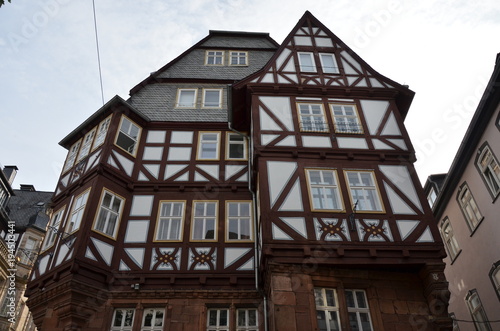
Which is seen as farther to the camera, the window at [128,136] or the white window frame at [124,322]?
the window at [128,136]

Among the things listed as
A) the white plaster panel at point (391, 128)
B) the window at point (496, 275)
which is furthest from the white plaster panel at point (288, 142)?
the window at point (496, 275)

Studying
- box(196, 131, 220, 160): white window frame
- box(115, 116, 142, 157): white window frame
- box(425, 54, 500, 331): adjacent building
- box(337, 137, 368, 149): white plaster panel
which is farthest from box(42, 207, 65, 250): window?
box(425, 54, 500, 331): adjacent building

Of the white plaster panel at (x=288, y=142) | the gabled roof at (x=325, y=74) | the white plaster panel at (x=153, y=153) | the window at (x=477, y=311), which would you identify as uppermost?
the gabled roof at (x=325, y=74)

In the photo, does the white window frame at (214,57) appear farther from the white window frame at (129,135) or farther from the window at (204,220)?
the window at (204,220)

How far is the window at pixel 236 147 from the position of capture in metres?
16.2

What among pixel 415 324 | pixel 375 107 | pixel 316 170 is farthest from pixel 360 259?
pixel 375 107

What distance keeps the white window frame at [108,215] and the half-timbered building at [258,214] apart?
5 centimetres

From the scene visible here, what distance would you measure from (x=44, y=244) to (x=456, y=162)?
637 inches

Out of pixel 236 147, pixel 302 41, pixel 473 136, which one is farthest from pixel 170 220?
pixel 473 136

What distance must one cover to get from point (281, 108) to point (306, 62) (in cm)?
289

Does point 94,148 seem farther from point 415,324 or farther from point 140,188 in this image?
point 415,324

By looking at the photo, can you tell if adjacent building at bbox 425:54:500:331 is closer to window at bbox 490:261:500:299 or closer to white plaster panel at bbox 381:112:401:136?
window at bbox 490:261:500:299

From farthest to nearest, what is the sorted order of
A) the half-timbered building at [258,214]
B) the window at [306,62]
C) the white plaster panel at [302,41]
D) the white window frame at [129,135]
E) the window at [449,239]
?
the window at [449,239] → the white plaster panel at [302,41] → the window at [306,62] → the white window frame at [129,135] → the half-timbered building at [258,214]

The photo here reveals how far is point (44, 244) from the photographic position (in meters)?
14.0
